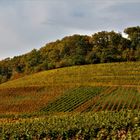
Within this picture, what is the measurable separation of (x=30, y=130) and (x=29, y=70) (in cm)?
10742

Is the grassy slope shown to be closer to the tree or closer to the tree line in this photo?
the tree line

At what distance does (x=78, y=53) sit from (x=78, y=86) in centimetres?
4986

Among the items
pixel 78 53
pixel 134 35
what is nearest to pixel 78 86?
pixel 78 53

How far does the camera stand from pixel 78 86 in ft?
288

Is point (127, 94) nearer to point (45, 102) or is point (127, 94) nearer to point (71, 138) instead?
point (45, 102)

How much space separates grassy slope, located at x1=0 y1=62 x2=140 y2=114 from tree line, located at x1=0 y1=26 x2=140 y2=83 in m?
12.7

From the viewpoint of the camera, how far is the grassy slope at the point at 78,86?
221 feet

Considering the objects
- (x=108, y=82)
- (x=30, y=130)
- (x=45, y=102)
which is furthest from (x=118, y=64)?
(x=30, y=130)

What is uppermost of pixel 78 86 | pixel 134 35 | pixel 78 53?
pixel 134 35

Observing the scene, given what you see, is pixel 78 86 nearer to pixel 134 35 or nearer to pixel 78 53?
pixel 78 53

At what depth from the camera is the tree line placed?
4970 inches

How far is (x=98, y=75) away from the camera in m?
102

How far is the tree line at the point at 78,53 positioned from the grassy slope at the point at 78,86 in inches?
499

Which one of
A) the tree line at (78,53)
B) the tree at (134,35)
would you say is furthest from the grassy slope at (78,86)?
the tree at (134,35)
